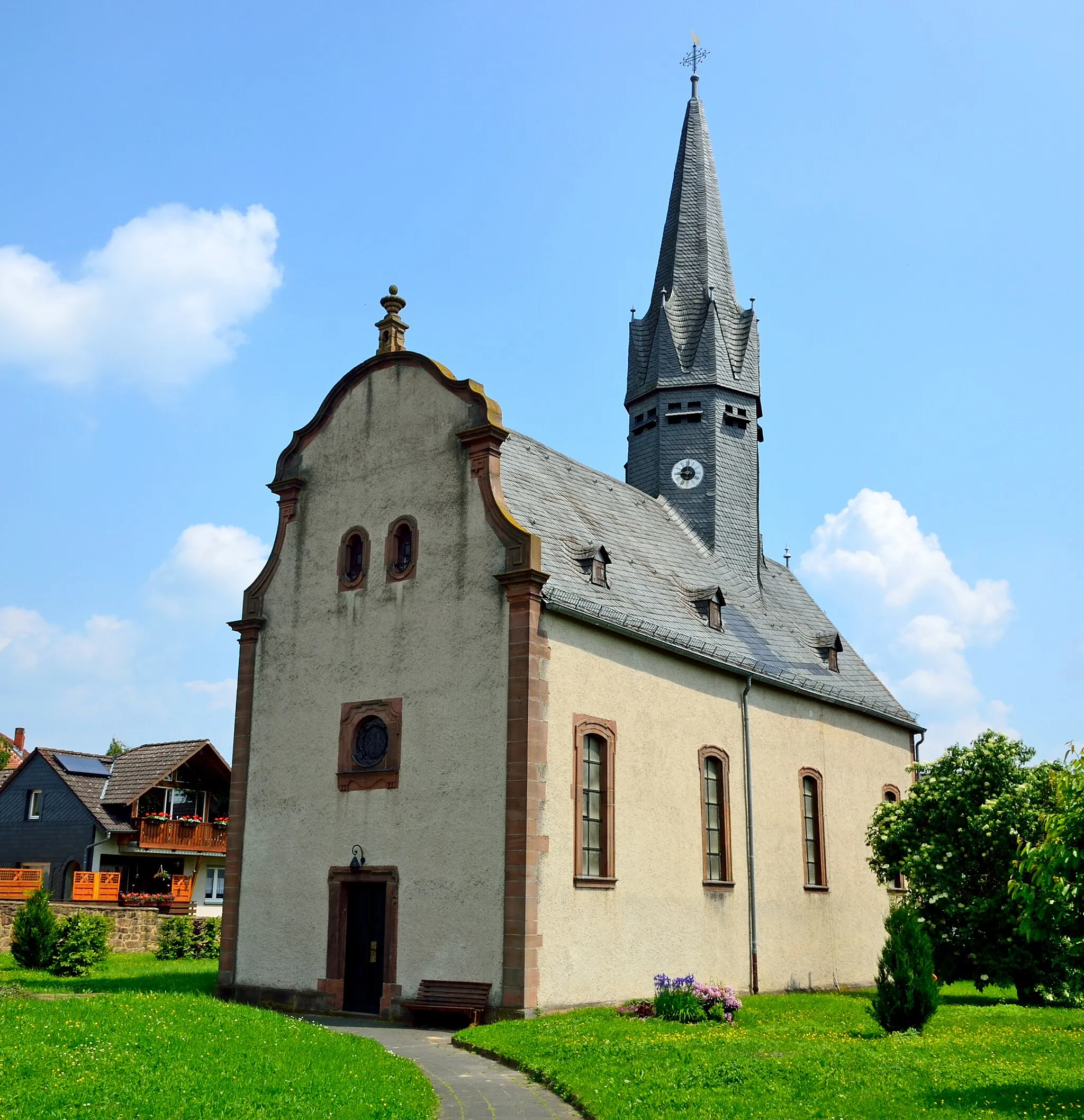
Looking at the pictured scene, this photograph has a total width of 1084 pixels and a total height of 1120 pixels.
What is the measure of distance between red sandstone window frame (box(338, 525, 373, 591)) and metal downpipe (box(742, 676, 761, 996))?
28.7 feet

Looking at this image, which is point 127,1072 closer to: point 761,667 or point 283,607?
point 283,607

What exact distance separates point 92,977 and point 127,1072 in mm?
16971

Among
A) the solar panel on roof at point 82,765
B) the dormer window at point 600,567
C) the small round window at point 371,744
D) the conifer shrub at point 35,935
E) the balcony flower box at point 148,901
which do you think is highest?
the dormer window at point 600,567

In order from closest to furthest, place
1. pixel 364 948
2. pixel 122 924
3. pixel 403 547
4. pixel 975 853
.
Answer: pixel 364 948, pixel 403 547, pixel 975 853, pixel 122 924

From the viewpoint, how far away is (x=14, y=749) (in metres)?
68.6

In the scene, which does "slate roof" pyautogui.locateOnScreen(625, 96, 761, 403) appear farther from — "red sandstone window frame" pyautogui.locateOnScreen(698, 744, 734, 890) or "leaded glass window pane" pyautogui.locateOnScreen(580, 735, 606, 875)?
"leaded glass window pane" pyautogui.locateOnScreen(580, 735, 606, 875)

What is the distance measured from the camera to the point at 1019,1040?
16688 millimetres

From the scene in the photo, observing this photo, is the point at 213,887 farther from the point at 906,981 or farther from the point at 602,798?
the point at 906,981

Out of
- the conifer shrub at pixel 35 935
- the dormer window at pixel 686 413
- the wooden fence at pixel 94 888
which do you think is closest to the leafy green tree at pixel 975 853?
the dormer window at pixel 686 413

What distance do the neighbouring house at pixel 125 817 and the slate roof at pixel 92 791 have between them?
0.12ft

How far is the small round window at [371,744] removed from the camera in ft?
70.3

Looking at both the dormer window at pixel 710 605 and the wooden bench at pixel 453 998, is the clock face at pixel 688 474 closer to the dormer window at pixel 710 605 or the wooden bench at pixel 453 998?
the dormer window at pixel 710 605

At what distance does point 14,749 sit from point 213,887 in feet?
94.1

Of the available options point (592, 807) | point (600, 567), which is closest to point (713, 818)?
point (592, 807)
